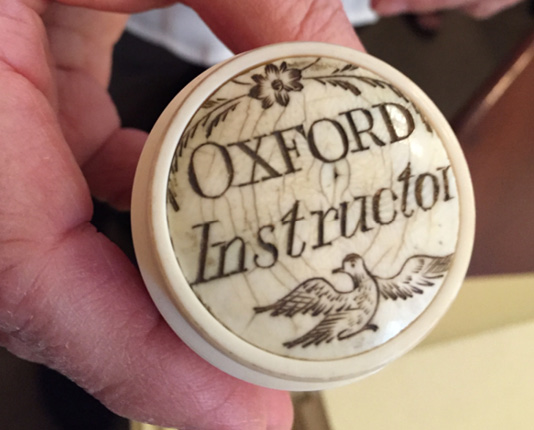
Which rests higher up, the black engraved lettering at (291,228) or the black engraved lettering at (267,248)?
the black engraved lettering at (291,228)

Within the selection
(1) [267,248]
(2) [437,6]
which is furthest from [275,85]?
(2) [437,6]

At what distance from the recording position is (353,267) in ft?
0.97

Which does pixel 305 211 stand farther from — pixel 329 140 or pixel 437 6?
pixel 437 6

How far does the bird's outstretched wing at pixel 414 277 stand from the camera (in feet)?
0.98

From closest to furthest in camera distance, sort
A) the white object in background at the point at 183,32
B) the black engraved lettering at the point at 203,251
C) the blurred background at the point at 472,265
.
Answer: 1. the black engraved lettering at the point at 203,251
2. the blurred background at the point at 472,265
3. the white object in background at the point at 183,32

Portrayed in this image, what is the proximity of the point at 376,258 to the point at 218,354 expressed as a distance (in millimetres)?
108

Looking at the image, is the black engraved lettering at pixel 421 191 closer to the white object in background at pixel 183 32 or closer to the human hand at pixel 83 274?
the human hand at pixel 83 274

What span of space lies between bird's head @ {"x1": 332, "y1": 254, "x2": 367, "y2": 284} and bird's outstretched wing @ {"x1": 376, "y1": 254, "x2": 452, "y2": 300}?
1 centimetres

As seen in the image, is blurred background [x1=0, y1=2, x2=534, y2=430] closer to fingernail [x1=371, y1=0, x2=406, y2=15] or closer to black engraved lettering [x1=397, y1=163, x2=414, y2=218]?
fingernail [x1=371, y1=0, x2=406, y2=15]

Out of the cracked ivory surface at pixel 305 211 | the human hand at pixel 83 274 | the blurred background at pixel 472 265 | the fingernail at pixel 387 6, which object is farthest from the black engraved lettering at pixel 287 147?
the fingernail at pixel 387 6

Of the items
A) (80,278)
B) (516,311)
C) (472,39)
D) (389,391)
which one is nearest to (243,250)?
(80,278)

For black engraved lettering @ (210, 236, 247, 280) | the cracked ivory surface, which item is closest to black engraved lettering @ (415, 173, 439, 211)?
the cracked ivory surface

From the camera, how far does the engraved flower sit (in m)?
0.31

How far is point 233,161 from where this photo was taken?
29cm
